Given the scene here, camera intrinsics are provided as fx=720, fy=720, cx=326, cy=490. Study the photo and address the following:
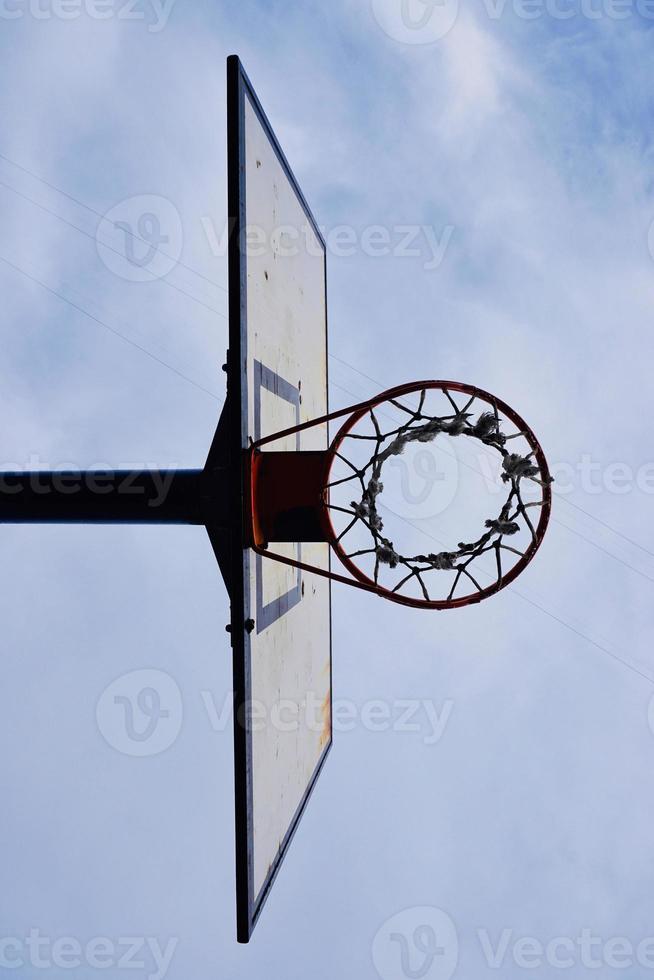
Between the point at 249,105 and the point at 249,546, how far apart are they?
2.78 m

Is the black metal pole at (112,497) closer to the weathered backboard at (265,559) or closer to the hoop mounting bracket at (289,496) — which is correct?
the hoop mounting bracket at (289,496)

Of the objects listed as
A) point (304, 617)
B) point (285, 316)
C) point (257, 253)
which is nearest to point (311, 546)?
point (304, 617)

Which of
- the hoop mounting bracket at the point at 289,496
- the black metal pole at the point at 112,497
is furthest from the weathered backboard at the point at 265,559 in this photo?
the black metal pole at the point at 112,497

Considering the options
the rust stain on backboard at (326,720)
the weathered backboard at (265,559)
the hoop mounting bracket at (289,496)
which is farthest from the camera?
the rust stain on backboard at (326,720)

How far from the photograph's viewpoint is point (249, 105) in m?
4.54

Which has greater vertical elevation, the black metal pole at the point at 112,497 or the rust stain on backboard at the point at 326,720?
the black metal pole at the point at 112,497

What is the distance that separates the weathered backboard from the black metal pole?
0.50 metres

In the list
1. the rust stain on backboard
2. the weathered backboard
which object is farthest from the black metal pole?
the rust stain on backboard

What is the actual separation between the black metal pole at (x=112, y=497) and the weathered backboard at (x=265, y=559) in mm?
501

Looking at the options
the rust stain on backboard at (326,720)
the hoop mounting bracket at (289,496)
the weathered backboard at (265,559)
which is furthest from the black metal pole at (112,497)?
the rust stain on backboard at (326,720)

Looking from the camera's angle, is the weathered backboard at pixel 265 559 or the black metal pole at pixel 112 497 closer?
the weathered backboard at pixel 265 559

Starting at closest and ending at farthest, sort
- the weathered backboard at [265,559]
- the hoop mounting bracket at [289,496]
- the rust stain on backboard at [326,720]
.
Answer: the weathered backboard at [265,559]
the hoop mounting bracket at [289,496]
the rust stain on backboard at [326,720]

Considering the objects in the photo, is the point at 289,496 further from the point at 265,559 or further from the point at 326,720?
the point at 326,720

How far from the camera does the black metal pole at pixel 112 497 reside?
15.7ft
